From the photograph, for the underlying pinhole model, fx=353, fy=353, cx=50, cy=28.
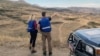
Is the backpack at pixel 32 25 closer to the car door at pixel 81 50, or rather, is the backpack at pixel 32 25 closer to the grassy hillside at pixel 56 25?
the grassy hillside at pixel 56 25

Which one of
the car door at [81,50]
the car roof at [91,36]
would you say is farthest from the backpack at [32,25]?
the car door at [81,50]

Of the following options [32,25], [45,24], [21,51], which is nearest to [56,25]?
[21,51]

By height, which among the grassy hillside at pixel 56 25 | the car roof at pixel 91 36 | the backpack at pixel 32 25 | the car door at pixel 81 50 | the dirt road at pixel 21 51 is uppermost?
the car roof at pixel 91 36

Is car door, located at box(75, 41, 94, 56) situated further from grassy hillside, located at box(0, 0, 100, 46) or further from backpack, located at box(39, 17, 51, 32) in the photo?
grassy hillside, located at box(0, 0, 100, 46)

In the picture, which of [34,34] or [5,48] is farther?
[5,48]

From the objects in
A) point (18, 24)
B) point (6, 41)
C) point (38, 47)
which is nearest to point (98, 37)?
point (38, 47)

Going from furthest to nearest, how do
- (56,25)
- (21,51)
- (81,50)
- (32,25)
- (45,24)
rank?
(56,25) → (21,51) → (32,25) → (45,24) → (81,50)

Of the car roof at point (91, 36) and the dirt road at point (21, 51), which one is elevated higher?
the car roof at point (91, 36)

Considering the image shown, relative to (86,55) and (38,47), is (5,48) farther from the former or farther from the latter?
(86,55)

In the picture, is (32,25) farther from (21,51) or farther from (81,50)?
(81,50)

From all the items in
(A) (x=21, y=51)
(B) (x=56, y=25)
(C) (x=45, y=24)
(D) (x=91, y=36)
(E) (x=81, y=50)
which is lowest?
(B) (x=56, y=25)

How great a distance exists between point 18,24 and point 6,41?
16928 mm

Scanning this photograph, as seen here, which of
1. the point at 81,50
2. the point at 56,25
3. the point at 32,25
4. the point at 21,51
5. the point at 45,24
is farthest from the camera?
the point at 56,25

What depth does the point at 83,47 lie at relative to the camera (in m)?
6.32
